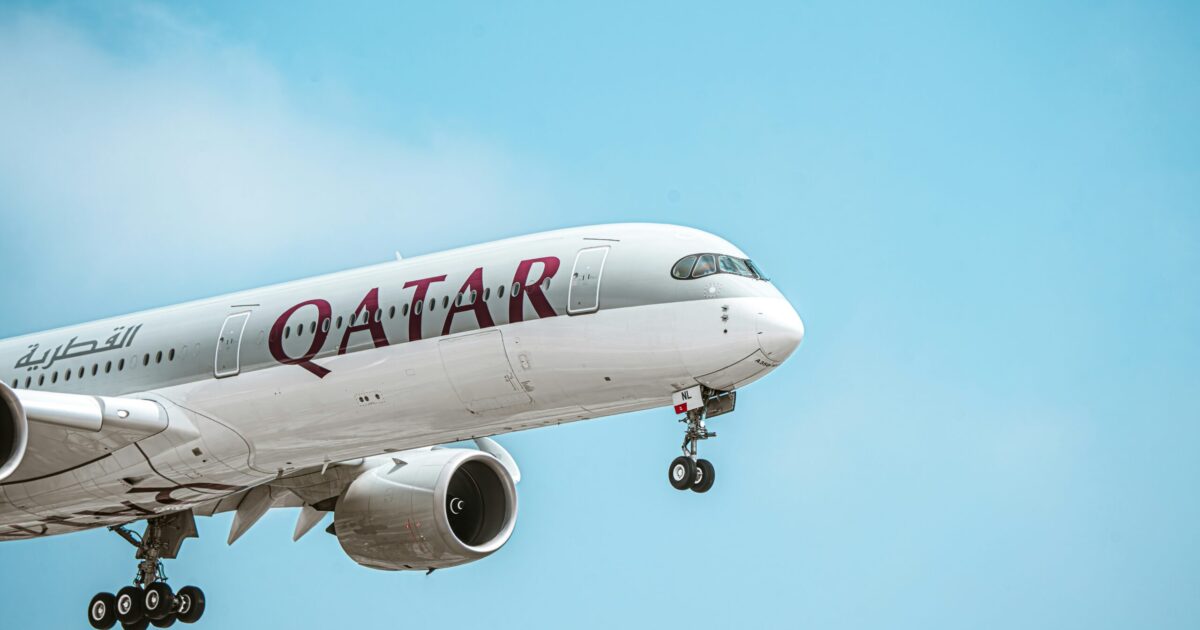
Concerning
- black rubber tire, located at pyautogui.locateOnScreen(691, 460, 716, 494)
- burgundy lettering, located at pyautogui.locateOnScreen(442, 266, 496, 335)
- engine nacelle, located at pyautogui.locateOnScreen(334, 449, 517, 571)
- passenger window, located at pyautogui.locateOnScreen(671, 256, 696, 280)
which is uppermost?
passenger window, located at pyautogui.locateOnScreen(671, 256, 696, 280)

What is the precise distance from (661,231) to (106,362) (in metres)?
8.50

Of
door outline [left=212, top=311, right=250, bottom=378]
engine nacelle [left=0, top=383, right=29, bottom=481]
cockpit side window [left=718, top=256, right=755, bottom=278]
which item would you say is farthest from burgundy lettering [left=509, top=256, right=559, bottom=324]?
engine nacelle [left=0, top=383, right=29, bottom=481]

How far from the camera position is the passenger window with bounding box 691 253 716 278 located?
808 inches

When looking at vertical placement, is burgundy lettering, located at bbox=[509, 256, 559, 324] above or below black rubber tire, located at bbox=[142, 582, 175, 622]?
above

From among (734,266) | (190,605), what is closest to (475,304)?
(734,266)

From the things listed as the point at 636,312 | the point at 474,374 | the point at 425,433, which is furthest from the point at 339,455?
the point at 636,312

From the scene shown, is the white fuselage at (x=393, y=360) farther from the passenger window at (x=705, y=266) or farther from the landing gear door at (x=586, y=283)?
the passenger window at (x=705, y=266)

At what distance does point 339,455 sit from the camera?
2323 centimetres

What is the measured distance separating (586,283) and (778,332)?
2.50 metres

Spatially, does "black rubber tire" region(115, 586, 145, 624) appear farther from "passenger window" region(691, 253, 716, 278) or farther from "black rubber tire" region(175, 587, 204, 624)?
"passenger window" region(691, 253, 716, 278)

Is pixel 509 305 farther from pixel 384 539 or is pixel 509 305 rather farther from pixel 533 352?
pixel 384 539

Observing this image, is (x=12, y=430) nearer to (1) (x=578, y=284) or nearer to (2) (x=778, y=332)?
(1) (x=578, y=284)

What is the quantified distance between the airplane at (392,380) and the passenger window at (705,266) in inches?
0.8

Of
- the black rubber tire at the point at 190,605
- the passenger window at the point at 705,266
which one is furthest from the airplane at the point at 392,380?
the black rubber tire at the point at 190,605
